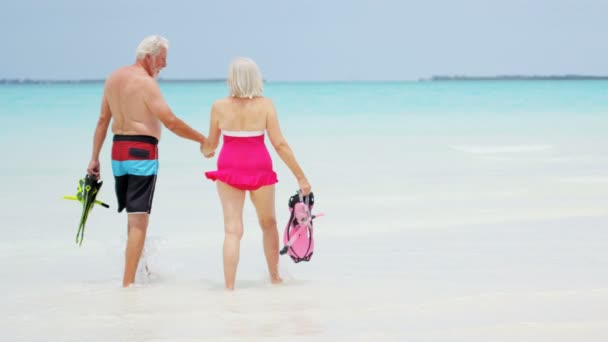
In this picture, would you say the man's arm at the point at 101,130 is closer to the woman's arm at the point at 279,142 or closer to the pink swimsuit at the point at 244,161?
the pink swimsuit at the point at 244,161

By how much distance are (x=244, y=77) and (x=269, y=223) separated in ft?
3.07

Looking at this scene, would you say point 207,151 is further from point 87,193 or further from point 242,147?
point 87,193

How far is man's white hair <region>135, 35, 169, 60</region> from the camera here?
A: 618 centimetres

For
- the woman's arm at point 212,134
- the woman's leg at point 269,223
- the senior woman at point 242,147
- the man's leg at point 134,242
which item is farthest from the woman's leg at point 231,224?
the man's leg at point 134,242

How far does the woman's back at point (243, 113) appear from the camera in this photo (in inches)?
234

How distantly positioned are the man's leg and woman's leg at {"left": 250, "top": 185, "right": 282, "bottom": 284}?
2.27 feet

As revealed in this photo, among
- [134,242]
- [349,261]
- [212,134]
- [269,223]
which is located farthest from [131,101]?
[349,261]

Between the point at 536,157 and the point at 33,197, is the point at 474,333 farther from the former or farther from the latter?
the point at 536,157

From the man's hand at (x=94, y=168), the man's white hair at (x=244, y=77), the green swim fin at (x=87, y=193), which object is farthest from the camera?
the green swim fin at (x=87, y=193)

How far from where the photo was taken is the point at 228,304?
578 centimetres

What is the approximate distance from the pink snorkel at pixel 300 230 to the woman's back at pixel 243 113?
0.56 metres

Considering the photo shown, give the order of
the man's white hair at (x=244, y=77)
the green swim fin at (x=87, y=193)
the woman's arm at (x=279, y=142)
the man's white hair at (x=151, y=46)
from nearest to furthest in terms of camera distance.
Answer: the man's white hair at (x=244, y=77) < the woman's arm at (x=279, y=142) < the man's white hair at (x=151, y=46) < the green swim fin at (x=87, y=193)

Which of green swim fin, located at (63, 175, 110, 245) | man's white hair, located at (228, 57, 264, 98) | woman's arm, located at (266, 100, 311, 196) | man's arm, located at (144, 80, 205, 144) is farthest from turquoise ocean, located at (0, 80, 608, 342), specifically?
man's white hair, located at (228, 57, 264, 98)

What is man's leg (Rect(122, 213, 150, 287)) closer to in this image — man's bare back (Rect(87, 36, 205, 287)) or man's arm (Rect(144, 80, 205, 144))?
man's bare back (Rect(87, 36, 205, 287))
